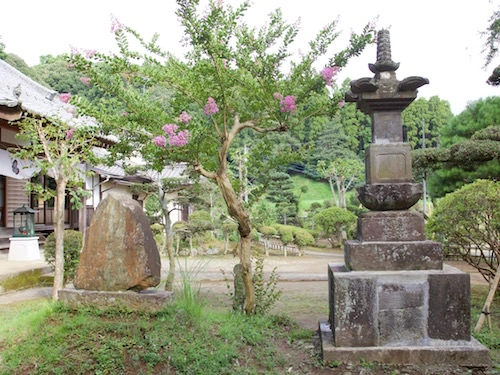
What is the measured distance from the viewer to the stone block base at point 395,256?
178 inches

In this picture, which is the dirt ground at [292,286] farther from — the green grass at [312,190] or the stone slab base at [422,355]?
the green grass at [312,190]

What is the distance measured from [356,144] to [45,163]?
112 ft

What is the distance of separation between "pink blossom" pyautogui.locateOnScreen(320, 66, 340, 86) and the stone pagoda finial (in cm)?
56

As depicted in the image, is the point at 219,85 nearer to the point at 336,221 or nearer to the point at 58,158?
the point at 58,158

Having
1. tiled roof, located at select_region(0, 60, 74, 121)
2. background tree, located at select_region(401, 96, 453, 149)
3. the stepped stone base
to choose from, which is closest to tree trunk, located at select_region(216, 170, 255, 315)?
the stepped stone base

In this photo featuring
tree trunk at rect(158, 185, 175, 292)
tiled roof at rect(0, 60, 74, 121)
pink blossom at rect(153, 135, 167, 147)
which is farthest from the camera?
Answer: tiled roof at rect(0, 60, 74, 121)

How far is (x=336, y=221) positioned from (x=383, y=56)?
16.6 metres

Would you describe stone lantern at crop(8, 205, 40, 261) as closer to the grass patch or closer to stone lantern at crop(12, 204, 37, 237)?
stone lantern at crop(12, 204, 37, 237)

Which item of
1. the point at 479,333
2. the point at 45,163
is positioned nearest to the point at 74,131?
the point at 45,163

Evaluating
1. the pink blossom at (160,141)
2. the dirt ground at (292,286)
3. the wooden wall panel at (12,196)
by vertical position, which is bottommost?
the dirt ground at (292,286)

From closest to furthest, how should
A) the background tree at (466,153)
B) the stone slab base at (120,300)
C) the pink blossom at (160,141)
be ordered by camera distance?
the stone slab base at (120,300) < the pink blossom at (160,141) < the background tree at (466,153)

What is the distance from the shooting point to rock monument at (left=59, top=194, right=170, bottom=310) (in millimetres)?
4809

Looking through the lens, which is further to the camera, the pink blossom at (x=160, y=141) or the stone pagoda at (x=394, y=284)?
the pink blossom at (x=160, y=141)

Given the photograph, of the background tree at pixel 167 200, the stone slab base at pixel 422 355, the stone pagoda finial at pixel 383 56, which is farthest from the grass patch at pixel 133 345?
the stone pagoda finial at pixel 383 56
